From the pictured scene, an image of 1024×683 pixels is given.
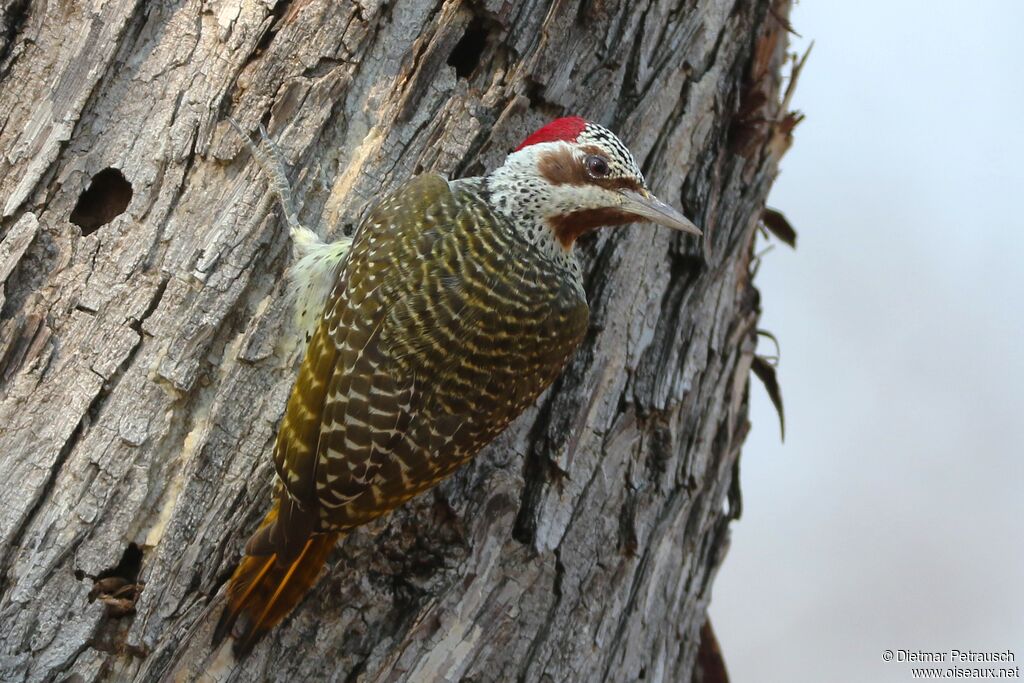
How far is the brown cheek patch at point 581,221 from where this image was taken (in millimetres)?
3164

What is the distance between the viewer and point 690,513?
12.2 feet

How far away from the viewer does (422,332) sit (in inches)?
114

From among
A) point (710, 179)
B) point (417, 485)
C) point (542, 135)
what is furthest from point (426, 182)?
point (710, 179)

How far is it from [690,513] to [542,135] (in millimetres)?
1490

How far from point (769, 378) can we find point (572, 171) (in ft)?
5.13

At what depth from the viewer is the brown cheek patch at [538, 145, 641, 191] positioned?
3.09 meters

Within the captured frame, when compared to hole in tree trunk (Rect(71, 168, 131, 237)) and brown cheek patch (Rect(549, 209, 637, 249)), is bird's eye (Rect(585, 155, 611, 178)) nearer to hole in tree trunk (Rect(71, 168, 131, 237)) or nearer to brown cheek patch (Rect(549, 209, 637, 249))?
brown cheek patch (Rect(549, 209, 637, 249))

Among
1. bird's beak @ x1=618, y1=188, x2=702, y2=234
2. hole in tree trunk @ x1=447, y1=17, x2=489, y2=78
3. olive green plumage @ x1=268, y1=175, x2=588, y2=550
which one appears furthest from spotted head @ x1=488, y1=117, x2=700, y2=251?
hole in tree trunk @ x1=447, y1=17, x2=489, y2=78

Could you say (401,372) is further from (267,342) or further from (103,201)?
(103,201)

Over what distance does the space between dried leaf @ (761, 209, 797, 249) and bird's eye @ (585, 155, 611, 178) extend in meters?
1.27

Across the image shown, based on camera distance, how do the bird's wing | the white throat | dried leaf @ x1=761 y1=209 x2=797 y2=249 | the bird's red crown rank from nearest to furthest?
1. the bird's wing
2. the bird's red crown
3. the white throat
4. dried leaf @ x1=761 y1=209 x2=797 y2=249

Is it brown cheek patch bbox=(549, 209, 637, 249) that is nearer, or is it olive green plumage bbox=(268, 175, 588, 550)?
olive green plumage bbox=(268, 175, 588, 550)

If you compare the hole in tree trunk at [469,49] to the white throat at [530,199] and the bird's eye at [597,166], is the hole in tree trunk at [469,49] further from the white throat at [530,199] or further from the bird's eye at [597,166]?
the bird's eye at [597,166]

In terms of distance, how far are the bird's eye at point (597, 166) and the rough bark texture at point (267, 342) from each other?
12.5 inches
